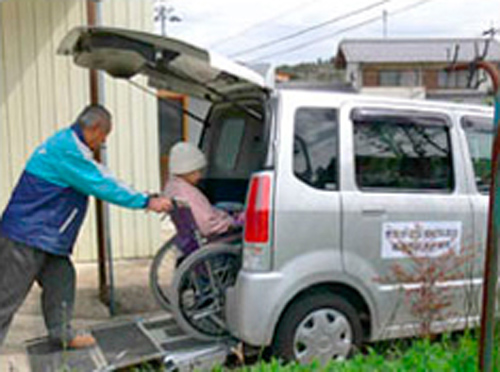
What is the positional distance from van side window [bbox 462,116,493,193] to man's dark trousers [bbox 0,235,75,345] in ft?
10.4

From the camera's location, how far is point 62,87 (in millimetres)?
7219

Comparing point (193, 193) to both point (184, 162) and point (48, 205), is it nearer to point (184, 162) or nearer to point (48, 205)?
point (184, 162)

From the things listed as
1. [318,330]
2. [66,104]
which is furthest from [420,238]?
[66,104]

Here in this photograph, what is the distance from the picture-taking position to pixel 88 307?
5.63 meters

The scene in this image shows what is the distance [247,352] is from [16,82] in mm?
4897

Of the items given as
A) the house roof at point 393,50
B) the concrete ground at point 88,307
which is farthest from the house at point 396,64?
the concrete ground at point 88,307

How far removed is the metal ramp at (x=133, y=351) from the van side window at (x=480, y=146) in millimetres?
2265

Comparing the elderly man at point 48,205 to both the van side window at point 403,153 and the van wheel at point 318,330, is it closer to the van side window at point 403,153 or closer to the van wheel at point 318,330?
the van wheel at point 318,330

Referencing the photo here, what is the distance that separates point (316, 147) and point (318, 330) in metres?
1.24

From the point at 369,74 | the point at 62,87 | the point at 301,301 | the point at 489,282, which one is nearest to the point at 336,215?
the point at 301,301

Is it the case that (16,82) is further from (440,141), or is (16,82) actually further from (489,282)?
(489,282)

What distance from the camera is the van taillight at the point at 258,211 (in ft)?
11.9

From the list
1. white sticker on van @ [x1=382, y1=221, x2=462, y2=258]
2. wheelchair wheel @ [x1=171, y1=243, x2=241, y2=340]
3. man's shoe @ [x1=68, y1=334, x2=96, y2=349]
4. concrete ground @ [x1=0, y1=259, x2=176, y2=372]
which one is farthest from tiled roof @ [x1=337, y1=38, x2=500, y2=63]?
man's shoe @ [x1=68, y1=334, x2=96, y2=349]

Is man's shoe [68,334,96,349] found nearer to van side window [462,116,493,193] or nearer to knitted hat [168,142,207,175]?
knitted hat [168,142,207,175]
